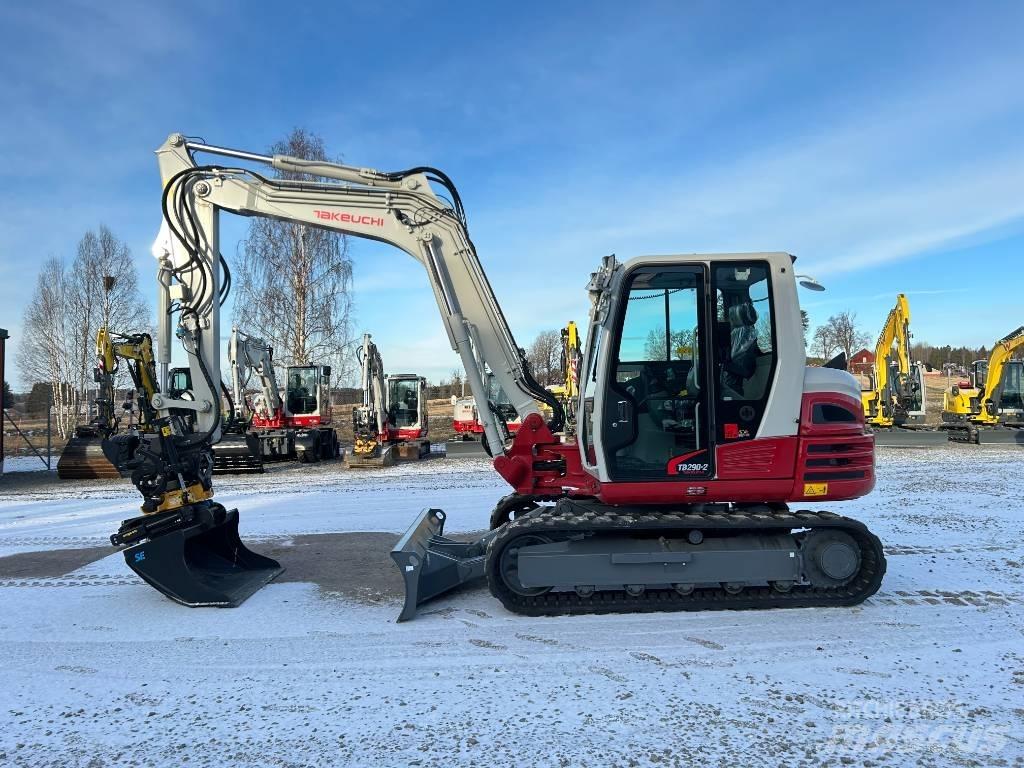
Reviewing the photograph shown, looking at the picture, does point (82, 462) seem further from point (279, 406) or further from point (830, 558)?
point (830, 558)

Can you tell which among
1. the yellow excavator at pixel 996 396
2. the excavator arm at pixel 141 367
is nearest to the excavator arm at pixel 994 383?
the yellow excavator at pixel 996 396

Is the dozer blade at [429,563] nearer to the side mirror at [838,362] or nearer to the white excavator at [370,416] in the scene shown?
the side mirror at [838,362]

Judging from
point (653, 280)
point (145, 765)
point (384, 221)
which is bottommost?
point (145, 765)

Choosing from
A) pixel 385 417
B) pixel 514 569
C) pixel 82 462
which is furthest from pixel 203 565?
pixel 385 417

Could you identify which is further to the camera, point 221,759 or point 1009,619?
point 1009,619

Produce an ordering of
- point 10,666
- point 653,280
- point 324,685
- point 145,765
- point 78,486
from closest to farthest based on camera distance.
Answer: point 145,765 → point 324,685 → point 10,666 → point 653,280 → point 78,486

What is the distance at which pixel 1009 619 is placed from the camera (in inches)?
189

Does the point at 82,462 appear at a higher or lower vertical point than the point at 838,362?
lower

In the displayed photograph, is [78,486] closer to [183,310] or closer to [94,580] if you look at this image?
[94,580]

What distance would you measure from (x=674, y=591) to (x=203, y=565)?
413cm

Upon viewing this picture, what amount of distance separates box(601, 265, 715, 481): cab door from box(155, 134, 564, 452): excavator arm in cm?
124

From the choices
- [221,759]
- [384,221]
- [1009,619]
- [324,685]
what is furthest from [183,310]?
[1009,619]

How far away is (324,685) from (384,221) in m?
3.97

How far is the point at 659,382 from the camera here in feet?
17.2
